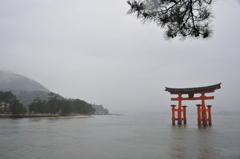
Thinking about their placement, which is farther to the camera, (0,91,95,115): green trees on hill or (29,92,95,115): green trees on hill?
(29,92,95,115): green trees on hill

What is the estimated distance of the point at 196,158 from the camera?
915 cm

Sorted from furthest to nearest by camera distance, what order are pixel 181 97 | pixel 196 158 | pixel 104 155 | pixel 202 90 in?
pixel 181 97 → pixel 202 90 → pixel 104 155 → pixel 196 158

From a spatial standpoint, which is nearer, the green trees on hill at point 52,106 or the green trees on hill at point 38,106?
the green trees on hill at point 38,106

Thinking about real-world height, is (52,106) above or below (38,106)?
above

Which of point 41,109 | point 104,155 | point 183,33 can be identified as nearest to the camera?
point 183,33

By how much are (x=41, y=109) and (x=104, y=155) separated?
66085 millimetres

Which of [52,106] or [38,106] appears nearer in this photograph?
[38,106]

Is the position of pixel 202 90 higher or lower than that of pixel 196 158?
higher

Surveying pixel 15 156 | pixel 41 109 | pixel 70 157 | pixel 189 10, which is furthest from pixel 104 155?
pixel 41 109

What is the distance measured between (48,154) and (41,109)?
64.6 m

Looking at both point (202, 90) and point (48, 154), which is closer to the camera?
point (48, 154)

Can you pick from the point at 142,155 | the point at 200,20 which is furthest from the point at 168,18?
the point at 142,155

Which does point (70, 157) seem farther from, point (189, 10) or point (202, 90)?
point (202, 90)

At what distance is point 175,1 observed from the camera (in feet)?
16.5
